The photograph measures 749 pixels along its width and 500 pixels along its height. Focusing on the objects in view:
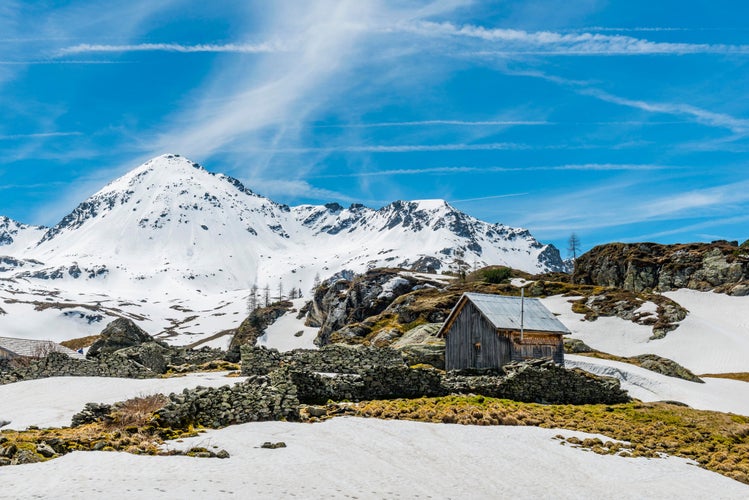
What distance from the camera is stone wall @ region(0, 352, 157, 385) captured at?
129 ft

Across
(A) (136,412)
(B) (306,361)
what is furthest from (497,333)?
(A) (136,412)

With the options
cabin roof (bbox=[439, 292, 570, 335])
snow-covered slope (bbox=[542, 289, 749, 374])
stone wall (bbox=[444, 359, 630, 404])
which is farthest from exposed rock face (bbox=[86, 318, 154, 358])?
snow-covered slope (bbox=[542, 289, 749, 374])

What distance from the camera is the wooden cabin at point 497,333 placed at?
43688mm

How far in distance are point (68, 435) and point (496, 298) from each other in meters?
34.4

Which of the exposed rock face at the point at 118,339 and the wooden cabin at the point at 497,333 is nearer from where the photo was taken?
the wooden cabin at the point at 497,333

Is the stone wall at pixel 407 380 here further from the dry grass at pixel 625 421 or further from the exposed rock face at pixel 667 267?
the exposed rock face at pixel 667 267

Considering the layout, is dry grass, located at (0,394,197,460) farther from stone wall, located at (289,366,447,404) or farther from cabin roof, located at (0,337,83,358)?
→ cabin roof, located at (0,337,83,358)

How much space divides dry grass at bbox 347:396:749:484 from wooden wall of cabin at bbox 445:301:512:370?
9.92m

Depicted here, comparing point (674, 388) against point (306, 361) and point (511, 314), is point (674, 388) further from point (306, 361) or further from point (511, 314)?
Answer: point (306, 361)

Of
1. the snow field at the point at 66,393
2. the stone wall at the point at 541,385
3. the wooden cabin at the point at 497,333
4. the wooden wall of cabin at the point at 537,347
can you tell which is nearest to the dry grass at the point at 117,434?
the snow field at the point at 66,393

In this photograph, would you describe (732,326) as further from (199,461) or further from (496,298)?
(199,461)

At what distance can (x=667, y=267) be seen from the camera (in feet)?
398

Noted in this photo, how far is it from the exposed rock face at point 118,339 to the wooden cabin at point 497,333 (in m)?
28.1

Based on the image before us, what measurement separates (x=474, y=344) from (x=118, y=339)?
31346mm
